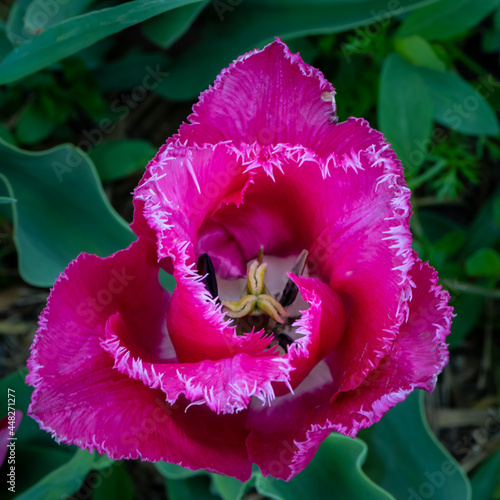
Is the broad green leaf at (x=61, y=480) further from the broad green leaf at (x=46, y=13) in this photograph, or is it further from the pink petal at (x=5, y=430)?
the broad green leaf at (x=46, y=13)

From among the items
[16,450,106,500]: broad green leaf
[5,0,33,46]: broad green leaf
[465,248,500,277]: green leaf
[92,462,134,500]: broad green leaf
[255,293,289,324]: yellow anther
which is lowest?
[92,462,134,500]: broad green leaf

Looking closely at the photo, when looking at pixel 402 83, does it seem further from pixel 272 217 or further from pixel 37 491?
pixel 37 491

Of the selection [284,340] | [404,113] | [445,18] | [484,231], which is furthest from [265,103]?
[484,231]

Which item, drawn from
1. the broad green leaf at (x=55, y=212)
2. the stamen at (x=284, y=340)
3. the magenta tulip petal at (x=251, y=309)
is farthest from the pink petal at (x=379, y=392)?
the broad green leaf at (x=55, y=212)

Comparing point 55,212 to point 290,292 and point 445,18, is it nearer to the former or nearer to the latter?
point 290,292

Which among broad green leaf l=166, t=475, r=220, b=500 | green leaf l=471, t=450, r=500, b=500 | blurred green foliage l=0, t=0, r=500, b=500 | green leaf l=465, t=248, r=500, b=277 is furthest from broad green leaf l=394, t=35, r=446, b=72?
broad green leaf l=166, t=475, r=220, b=500

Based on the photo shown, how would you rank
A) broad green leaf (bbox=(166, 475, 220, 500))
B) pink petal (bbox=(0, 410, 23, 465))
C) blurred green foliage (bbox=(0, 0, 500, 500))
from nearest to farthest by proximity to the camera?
pink petal (bbox=(0, 410, 23, 465)) < blurred green foliage (bbox=(0, 0, 500, 500)) < broad green leaf (bbox=(166, 475, 220, 500))

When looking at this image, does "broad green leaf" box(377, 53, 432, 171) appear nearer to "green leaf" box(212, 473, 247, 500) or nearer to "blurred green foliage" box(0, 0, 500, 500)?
"blurred green foliage" box(0, 0, 500, 500)

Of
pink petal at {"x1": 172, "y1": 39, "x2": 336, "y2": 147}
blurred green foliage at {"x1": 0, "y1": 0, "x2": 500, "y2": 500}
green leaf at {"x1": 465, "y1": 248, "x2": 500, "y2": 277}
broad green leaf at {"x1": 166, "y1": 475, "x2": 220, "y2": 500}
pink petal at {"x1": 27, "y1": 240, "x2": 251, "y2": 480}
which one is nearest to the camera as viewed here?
pink petal at {"x1": 27, "y1": 240, "x2": 251, "y2": 480}
